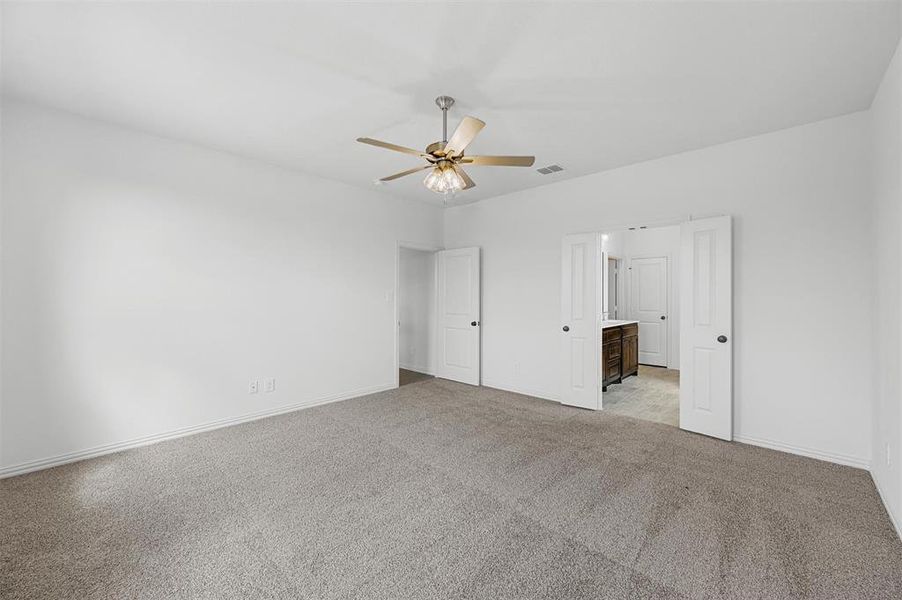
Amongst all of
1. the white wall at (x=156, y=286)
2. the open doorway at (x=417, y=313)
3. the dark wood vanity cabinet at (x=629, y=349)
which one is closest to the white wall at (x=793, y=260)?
the dark wood vanity cabinet at (x=629, y=349)

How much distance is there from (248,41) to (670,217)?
151 inches

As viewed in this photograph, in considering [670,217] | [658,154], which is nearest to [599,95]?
[658,154]

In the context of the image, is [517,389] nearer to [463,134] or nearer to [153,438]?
[463,134]

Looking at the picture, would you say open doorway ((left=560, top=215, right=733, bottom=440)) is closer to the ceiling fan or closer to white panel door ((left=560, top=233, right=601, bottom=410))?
white panel door ((left=560, top=233, right=601, bottom=410))

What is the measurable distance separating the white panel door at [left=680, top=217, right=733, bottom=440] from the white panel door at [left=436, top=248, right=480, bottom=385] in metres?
2.62

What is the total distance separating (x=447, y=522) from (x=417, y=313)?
4717mm

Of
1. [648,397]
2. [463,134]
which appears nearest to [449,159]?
[463,134]

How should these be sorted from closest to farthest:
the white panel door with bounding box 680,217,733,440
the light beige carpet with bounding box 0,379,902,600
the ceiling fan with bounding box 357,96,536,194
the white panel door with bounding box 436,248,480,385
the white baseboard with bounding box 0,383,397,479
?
the light beige carpet with bounding box 0,379,902,600 < the ceiling fan with bounding box 357,96,536,194 < the white baseboard with bounding box 0,383,397,479 < the white panel door with bounding box 680,217,733,440 < the white panel door with bounding box 436,248,480,385

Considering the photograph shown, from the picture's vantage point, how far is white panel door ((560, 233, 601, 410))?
14.5 ft

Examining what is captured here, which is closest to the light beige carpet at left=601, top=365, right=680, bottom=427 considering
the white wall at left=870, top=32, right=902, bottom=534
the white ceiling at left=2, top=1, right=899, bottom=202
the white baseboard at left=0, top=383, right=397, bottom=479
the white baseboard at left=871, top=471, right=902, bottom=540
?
the white baseboard at left=871, top=471, right=902, bottom=540

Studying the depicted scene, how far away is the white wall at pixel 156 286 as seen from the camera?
113 inches

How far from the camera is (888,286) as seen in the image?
7.82 ft

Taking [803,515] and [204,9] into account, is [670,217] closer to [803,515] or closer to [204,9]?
[803,515]

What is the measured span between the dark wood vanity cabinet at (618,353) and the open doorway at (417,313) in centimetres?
258
